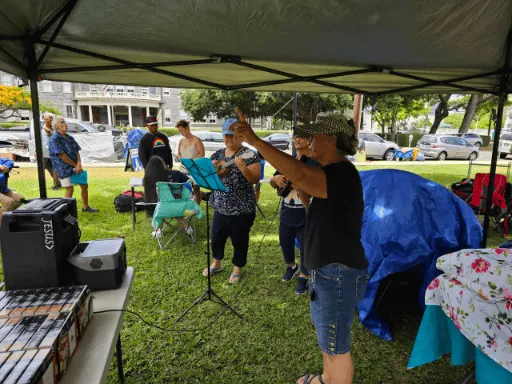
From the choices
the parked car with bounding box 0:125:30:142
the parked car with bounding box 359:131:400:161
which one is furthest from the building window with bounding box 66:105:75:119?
the parked car with bounding box 359:131:400:161

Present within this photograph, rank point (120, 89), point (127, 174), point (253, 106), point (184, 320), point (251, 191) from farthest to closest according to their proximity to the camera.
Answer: point (120, 89), point (253, 106), point (127, 174), point (251, 191), point (184, 320)

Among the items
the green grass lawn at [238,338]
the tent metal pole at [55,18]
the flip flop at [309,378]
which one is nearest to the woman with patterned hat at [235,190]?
the green grass lawn at [238,338]

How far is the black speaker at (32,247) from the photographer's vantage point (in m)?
1.42

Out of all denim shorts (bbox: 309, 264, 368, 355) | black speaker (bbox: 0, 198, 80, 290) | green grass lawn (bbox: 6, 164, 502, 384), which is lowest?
green grass lawn (bbox: 6, 164, 502, 384)

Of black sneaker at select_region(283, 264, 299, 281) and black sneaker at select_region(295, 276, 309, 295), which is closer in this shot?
black sneaker at select_region(295, 276, 309, 295)

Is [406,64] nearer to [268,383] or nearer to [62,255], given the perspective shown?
[268,383]

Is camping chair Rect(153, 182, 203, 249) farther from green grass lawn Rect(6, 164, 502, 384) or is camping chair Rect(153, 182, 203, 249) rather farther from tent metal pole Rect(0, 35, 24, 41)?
tent metal pole Rect(0, 35, 24, 41)

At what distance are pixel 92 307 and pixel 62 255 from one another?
0.92ft

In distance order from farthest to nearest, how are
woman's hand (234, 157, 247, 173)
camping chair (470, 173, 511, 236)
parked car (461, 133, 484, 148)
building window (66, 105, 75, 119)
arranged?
building window (66, 105, 75, 119) < parked car (461, 133, 484, 148) < camping chair (470, 173, 511, 236) < woman's hand (234, 157, 247, 173)

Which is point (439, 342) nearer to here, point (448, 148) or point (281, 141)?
point (281, 141)

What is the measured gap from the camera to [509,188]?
5.43 m

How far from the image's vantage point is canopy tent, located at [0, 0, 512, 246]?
6.54 ft

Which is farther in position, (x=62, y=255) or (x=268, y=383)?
(x=268, y=383)

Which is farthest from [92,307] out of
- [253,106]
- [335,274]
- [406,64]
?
[253,106]
